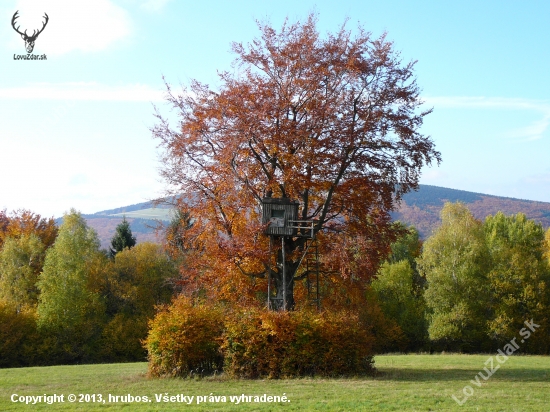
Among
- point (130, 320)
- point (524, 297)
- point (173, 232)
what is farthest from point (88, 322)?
point (524, 297)

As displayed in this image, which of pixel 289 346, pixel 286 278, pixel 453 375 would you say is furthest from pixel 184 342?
pixel 453 375

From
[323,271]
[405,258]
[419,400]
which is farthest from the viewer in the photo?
[405,258]

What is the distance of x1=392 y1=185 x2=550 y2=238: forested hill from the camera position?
79875mm

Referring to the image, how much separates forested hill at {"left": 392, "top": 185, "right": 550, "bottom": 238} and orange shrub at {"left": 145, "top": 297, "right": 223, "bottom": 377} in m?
62.3

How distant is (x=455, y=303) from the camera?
4350 cm

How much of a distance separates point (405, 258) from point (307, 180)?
37.1 m

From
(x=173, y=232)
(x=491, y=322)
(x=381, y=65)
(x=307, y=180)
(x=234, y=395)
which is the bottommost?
(x=491, y=322)

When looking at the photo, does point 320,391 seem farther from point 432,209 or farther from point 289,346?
point 432,209

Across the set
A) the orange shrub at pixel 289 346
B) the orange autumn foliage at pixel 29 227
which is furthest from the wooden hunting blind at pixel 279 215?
the orange autumn foliage at pixel 29 227

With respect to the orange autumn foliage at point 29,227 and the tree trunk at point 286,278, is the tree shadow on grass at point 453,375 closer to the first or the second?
the tree trunk at point 286,278

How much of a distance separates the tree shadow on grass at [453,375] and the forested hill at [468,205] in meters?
58.5

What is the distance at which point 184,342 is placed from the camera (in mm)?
16094

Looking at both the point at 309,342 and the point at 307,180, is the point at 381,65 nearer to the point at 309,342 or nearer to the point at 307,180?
the point at 307,180

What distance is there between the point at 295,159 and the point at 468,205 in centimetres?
7017
